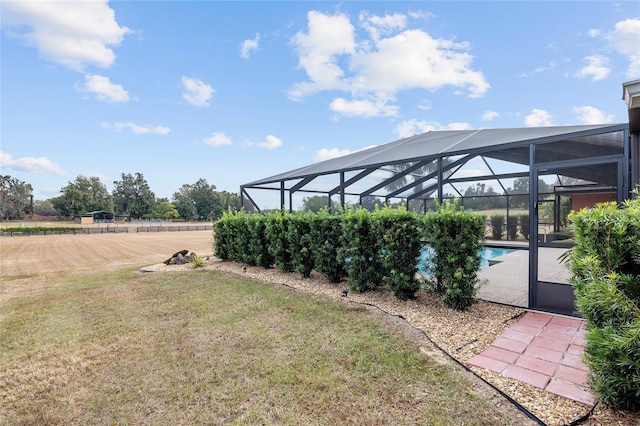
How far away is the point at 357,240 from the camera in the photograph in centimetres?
532

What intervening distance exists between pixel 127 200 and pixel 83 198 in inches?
331

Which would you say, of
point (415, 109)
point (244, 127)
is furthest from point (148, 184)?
point (415, 109)

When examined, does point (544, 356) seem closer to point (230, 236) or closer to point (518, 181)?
point (230, 236)

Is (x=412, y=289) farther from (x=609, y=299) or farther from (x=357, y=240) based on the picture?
(x=609, y=299)

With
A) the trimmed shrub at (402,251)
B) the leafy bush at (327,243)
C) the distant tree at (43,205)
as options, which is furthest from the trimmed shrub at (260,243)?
the distant tree at (43,205)

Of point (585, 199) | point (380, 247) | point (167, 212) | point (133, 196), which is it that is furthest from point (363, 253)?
point (133, 196)

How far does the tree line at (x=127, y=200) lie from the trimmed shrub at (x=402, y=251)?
203 feet

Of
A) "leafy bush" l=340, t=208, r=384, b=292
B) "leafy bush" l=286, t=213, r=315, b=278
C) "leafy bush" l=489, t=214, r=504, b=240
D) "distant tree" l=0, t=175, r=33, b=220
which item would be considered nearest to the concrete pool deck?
"leafy bush" l=340, t=208, r=384, b=292

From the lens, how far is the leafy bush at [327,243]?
19.7 ft

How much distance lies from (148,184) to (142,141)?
3994 centimetres

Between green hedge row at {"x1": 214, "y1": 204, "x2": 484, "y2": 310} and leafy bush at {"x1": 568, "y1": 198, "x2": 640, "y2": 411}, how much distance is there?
1.95 meters

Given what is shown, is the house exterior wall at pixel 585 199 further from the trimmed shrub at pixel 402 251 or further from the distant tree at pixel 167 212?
the distant tree at pixel 167 212

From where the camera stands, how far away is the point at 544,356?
3076 millimetres

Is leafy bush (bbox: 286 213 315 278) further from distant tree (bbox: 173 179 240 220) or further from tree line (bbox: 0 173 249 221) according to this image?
distant tree (bbox: 173 179 240 220)
